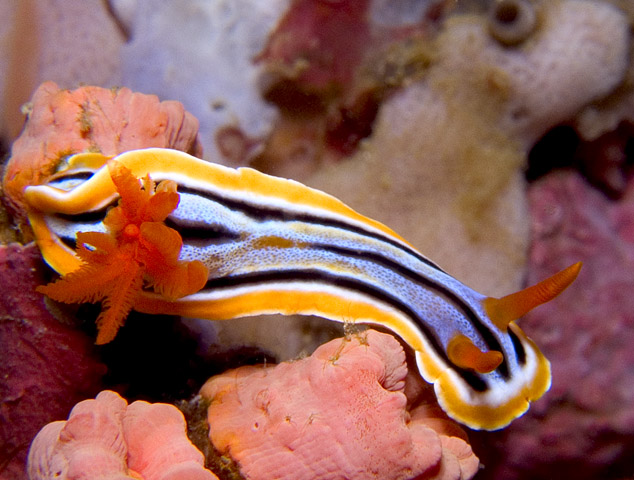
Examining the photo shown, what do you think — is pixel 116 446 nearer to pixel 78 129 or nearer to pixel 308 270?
pixel 308 270

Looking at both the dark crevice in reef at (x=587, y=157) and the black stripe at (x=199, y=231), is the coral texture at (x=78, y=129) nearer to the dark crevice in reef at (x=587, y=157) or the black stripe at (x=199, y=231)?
the black stripe at (x=199, y=231)

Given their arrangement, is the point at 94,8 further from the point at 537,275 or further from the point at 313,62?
the point at 537,275

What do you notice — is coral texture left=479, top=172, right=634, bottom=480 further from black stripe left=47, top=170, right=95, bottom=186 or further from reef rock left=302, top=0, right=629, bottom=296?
black stripe left=47, top=170, right=95, bottom=186

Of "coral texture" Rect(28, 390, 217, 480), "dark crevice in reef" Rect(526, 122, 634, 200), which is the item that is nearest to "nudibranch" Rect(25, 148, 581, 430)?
"coral texture" Rect(28, 390, 217, 480)

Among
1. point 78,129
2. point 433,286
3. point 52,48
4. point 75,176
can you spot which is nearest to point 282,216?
point 433,286

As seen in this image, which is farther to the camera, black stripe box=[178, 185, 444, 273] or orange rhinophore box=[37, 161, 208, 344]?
black stripe box=[178, 185, 444, 273]

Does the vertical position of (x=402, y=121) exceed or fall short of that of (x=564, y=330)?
it exceeds it

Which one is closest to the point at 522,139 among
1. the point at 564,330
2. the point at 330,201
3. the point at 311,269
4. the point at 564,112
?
the point at 564,112
